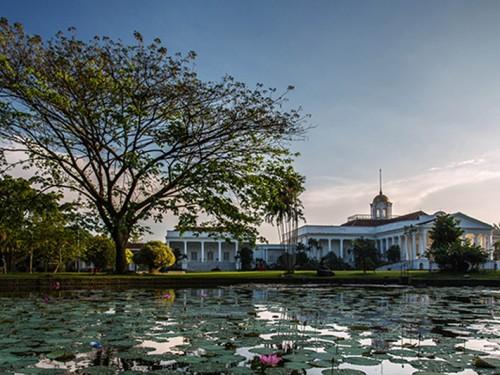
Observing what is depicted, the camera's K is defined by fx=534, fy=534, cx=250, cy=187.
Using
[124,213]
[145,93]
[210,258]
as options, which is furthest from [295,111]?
[210,258]

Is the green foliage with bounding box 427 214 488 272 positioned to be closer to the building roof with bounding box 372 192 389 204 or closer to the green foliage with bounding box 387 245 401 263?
the green foliage with bounding box 387 245 401 263

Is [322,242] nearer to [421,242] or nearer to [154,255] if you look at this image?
[421,242]

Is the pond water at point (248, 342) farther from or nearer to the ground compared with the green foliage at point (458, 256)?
nearer to the ground

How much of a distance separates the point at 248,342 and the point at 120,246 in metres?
18.1

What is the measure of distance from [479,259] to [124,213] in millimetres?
22594

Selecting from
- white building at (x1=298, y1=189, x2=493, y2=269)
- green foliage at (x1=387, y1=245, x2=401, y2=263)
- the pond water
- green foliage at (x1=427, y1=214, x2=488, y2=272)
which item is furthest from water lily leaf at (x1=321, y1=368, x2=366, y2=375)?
green foliage at (x1=387, y1=245, x2=401, y2=263)

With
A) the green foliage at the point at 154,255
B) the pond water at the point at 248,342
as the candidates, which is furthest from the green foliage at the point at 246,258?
the pond water at the point at 248,342

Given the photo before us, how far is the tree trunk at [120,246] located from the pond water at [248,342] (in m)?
12.7

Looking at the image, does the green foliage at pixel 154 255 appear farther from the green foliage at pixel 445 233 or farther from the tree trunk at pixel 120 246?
the green foliage at pixel 445 233

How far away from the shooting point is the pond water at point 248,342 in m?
4.52

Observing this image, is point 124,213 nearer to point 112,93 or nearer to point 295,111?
point 112,93

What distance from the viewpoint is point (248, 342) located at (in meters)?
5.69

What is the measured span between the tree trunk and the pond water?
12.7 m

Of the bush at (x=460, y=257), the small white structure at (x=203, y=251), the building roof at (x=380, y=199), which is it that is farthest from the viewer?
the building roof at (x=380, y=199)
